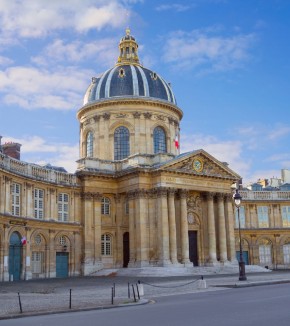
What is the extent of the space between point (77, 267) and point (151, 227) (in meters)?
8.15

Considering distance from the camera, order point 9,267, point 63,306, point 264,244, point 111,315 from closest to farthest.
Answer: point 111,315, point 63,306, point 9,267, point 264,244

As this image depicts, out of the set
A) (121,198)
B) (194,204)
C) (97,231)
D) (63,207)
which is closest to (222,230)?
(194,204)

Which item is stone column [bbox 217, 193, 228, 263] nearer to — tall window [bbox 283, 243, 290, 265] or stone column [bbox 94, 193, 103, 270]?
stone column [bbox 94, 193, 103, 270]

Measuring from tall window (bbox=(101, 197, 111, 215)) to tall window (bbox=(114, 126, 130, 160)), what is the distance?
6.09 m

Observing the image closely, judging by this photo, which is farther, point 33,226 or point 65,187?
point 65,187

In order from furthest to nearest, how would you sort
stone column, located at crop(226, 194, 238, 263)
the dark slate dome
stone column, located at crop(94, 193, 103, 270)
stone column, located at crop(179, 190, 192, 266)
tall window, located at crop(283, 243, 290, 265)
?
tall window, located at crop(283, 243, 290, 265) < the dark slate dome < stone column, located at crop(226, 194, 238, 263) < stone column, located at crop(94, 193, 103, 270) < stone column, located at crop(179, 190, 192, 266)

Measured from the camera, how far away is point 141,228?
4806 cm

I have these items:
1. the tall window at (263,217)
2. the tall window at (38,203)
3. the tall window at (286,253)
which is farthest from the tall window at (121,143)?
the tall window at (286,253)

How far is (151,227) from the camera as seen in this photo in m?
48.7

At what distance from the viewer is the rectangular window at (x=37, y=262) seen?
44688 mm

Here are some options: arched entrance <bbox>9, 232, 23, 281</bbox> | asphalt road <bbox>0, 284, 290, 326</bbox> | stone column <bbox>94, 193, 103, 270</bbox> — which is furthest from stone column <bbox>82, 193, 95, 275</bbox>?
Result: asphalt road <bbox>0, 284, 290, 326</bbox>

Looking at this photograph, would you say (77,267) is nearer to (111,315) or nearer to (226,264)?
(226,264)

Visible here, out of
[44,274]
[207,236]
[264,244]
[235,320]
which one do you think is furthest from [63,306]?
[264,244]

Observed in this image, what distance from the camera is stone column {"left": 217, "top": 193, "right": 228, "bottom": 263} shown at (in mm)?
52125
